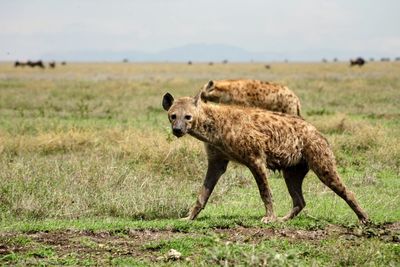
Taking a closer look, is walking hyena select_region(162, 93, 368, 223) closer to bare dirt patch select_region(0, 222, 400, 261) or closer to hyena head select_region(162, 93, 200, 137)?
hyena head select_region(162, 93, 200, 137)

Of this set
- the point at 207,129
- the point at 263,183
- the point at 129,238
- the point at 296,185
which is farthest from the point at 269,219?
the point at 129,238

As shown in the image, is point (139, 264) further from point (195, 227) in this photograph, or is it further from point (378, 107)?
point (378, 107)

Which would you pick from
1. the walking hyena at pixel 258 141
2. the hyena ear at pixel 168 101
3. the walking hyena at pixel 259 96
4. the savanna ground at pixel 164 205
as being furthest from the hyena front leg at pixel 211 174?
the walking hyena at pixel 259 96

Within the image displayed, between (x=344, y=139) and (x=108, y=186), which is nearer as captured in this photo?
(x=108, y=186)

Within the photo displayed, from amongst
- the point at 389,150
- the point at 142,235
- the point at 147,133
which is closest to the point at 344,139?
the point at 389,150

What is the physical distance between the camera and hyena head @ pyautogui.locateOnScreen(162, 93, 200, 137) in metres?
8.27

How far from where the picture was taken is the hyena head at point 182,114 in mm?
8266

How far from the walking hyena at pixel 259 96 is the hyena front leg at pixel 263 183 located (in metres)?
3.99

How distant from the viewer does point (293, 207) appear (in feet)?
29.5

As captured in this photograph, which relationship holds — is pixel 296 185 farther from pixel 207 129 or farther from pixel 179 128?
pixel 179 128

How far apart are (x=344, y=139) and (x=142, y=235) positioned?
25.8 ft

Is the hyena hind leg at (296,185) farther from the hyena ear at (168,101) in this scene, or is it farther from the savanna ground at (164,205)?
the hyena ear at (168,101)

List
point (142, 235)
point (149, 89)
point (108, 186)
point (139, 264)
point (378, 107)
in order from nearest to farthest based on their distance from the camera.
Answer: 1. point (139, 264)
2. point (142, 235)
3. point (108, 186)
4. point (378, 107)
5. point (149, 89)

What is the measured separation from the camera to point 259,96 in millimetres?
12461
